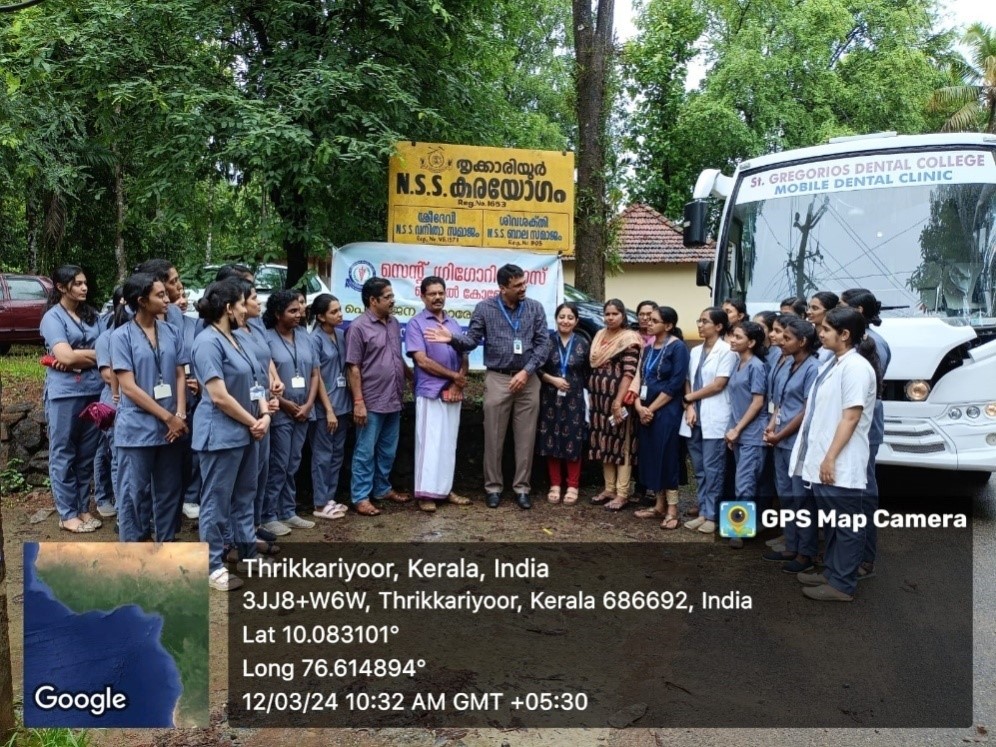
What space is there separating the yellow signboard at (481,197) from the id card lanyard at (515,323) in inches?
44.0

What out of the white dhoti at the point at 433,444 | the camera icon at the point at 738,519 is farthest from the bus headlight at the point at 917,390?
the white dhoti at the point at 433,444

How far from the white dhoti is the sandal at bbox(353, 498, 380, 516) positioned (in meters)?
0.39

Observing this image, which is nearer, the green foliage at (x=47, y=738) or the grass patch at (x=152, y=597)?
the green foliage at (x=47, y=738)

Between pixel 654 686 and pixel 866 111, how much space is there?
20.1m

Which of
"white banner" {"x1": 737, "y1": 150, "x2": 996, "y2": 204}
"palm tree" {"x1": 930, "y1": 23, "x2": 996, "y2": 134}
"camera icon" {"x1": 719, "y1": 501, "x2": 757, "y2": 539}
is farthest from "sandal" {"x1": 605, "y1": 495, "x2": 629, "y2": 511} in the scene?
"palm tree" {"x1": 930, "y1": 23, "x2": 996, "y2": 134}

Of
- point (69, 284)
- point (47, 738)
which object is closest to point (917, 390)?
point (47, 738)

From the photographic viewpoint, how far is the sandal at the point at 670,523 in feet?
20.9

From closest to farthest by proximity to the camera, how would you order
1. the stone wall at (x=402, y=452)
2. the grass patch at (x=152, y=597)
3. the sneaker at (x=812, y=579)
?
the grass patch at (x=152, y=597), the sneaker at (x=812, y=579), the stone wall at (x=402, y=452)

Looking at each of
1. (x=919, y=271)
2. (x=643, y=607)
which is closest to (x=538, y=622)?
(x=643, y=607)

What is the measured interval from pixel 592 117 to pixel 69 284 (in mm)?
6001

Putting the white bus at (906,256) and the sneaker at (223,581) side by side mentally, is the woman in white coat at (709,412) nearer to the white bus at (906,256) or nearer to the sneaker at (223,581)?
the white bus at (906,256)

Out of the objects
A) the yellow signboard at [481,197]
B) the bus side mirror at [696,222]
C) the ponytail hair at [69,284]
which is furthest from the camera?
the bus side mirror at [696,222]

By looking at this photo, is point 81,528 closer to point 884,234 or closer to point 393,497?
point 393,497

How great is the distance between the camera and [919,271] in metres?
6.70
